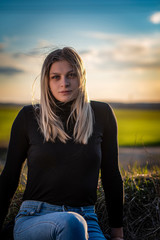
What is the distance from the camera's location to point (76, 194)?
2.02m


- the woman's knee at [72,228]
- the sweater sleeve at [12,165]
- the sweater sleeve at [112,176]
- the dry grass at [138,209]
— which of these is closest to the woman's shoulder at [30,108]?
the sweater sleeve at [12,165]

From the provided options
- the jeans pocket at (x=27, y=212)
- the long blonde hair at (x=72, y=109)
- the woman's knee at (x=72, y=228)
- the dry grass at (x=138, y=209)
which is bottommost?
the dry grass at (x=138, y=209)

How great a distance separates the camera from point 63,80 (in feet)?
7.13

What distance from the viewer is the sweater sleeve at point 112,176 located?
2.27 m

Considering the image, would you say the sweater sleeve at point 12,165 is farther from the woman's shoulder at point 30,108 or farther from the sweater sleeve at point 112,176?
the sweater sleeve at point 112,176

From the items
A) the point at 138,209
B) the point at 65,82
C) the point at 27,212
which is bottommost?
the point at 138,209

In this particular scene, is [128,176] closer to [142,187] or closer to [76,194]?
[142,187]

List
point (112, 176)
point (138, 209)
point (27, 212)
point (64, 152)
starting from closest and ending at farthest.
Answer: point (27, 212) < point (64, 152) < point (112, 176) < point (138, 209)

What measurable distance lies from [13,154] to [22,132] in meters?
0.18

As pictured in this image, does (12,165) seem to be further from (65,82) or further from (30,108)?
(65,82)

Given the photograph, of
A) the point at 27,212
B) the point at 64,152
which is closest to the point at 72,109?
the point at 64,152

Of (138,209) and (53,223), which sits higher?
(53,223)

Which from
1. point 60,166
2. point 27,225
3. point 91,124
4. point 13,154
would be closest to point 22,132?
point 13,154

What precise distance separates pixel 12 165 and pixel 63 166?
1.34 feet
